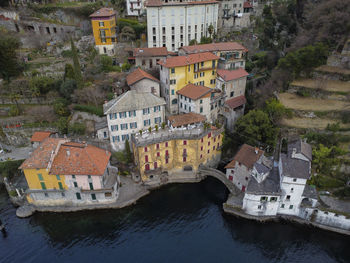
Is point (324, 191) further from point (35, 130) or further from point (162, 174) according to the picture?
point (35, 130)

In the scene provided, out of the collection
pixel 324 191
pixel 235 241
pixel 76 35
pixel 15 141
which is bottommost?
pixel 235 241

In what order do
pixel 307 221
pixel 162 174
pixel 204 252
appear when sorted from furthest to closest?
pixel 162 174, pixel 307 221, pixel 204 252

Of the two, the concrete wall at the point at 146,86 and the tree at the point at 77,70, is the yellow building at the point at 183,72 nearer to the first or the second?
the concrete wall at the point at 146,86

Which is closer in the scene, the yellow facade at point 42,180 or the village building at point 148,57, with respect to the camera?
the yellow facade at point 42,180

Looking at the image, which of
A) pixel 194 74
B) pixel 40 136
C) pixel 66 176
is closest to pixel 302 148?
pixel 194 74

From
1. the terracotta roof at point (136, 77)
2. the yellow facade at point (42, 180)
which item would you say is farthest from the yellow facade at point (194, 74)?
the yellow facade at point (42, 180)

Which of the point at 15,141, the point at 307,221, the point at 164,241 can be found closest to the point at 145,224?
the point at 164,241

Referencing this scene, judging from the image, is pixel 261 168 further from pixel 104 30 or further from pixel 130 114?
pixel 104 30
